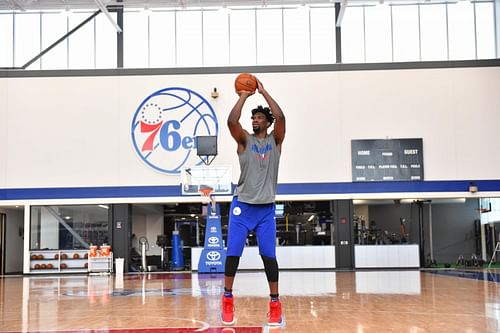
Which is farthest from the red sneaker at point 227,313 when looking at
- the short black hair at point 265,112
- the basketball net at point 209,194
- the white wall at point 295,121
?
the white wall at point 295,121

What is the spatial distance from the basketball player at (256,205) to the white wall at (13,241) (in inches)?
670

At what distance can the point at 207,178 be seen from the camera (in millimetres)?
17125

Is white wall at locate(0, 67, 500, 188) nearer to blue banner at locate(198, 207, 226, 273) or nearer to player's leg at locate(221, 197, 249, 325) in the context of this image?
blue banner at locate(198, 207, 226, 273)

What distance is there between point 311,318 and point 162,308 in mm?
1819

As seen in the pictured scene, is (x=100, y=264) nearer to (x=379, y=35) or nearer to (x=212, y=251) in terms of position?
(x=212, y=251)

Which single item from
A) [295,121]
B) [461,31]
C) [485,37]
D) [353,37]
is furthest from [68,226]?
[485,37]

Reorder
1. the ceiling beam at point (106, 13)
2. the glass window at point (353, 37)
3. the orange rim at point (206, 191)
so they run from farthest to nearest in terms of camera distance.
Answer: the glass window at point (353, 37)
the ceiling beam at point (106, 13)
the orange rim at point (206, 191)

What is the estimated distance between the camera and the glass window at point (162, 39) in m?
18.9

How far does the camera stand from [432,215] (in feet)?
76.5

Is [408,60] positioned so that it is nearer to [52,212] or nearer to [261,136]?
[52,212]

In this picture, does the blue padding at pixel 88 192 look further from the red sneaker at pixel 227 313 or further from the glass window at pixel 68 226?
the red sneaker at pixel 227 313

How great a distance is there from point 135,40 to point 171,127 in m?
3.06

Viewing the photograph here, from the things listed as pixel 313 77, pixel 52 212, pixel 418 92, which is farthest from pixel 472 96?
pixel 52 212

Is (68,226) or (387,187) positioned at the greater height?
(387,187)
